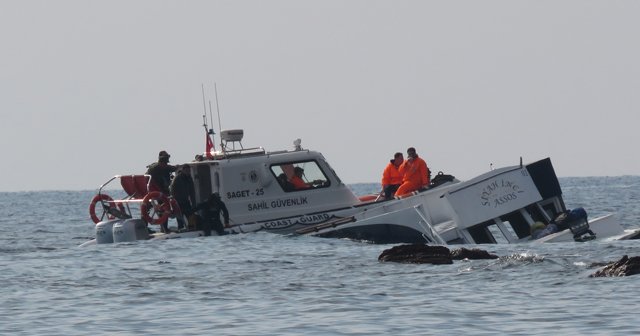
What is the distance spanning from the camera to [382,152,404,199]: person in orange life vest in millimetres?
25453

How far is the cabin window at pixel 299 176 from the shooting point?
80.6 feet

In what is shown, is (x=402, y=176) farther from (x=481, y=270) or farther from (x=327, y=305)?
(x=327, y=305)

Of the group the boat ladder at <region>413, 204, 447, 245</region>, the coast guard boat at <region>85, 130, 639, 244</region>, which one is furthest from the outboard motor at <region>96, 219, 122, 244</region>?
the boat ladder at <region>413, 204, 447, 245</region>

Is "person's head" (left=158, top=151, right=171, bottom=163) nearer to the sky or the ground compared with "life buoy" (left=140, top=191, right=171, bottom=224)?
nearer to the sky

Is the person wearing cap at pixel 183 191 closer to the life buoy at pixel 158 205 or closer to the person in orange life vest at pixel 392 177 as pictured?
the life buoy at pixel 158 205

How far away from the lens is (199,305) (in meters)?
15.7

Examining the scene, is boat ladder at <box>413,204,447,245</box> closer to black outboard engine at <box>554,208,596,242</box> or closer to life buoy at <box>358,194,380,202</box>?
black outboard engine at <box>554,208,596,242</box>

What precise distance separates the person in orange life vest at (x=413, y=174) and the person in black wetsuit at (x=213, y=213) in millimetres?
3074

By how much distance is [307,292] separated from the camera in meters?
16.6

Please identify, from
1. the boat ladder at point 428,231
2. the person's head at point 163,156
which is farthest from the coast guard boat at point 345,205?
the person's head at point 163,156

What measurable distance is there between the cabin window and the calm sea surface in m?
1.49

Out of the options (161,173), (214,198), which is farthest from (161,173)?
(214,198)

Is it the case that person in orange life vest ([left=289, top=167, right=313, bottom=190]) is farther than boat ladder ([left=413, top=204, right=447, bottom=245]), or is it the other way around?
person in orange life vest ([left=289, top=167, right=313, bottom=190])

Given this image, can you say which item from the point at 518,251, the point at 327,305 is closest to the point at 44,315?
the point at 327,305
